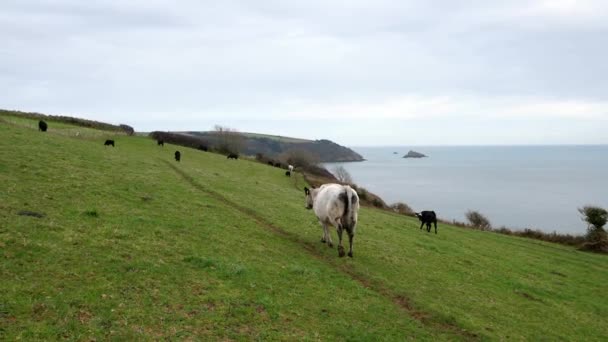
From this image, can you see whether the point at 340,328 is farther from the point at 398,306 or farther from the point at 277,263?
the point at 277,263

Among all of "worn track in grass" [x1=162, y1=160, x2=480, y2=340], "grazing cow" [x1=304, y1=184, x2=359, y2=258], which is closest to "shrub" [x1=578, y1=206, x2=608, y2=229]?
"grazing cow" [x1=304, y1=184, x2=359, y2=258]

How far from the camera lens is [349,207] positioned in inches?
663

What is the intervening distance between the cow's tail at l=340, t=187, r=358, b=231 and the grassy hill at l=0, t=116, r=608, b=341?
57.7 inches

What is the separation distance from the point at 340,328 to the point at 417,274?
24.8 ft

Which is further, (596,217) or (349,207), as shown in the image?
(596,217)

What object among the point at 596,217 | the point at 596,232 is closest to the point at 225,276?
the point at 596,232

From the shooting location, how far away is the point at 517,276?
69.4 feet

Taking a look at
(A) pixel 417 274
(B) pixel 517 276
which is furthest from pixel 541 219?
(A) pixel 417 274

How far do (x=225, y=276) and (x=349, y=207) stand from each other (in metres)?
6.44

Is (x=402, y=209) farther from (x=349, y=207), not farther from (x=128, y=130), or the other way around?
(x=128, y=130)

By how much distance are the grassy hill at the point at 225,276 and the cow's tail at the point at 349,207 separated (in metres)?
1.46

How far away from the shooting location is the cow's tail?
16.8 meters

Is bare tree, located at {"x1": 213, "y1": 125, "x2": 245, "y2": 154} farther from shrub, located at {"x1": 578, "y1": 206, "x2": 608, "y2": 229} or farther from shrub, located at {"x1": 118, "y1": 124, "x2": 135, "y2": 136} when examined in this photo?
shrub, located at {"x1": 578, "y1": 206, "x2": 608, "y2": 229}

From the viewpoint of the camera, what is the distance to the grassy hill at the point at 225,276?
31.0ft
